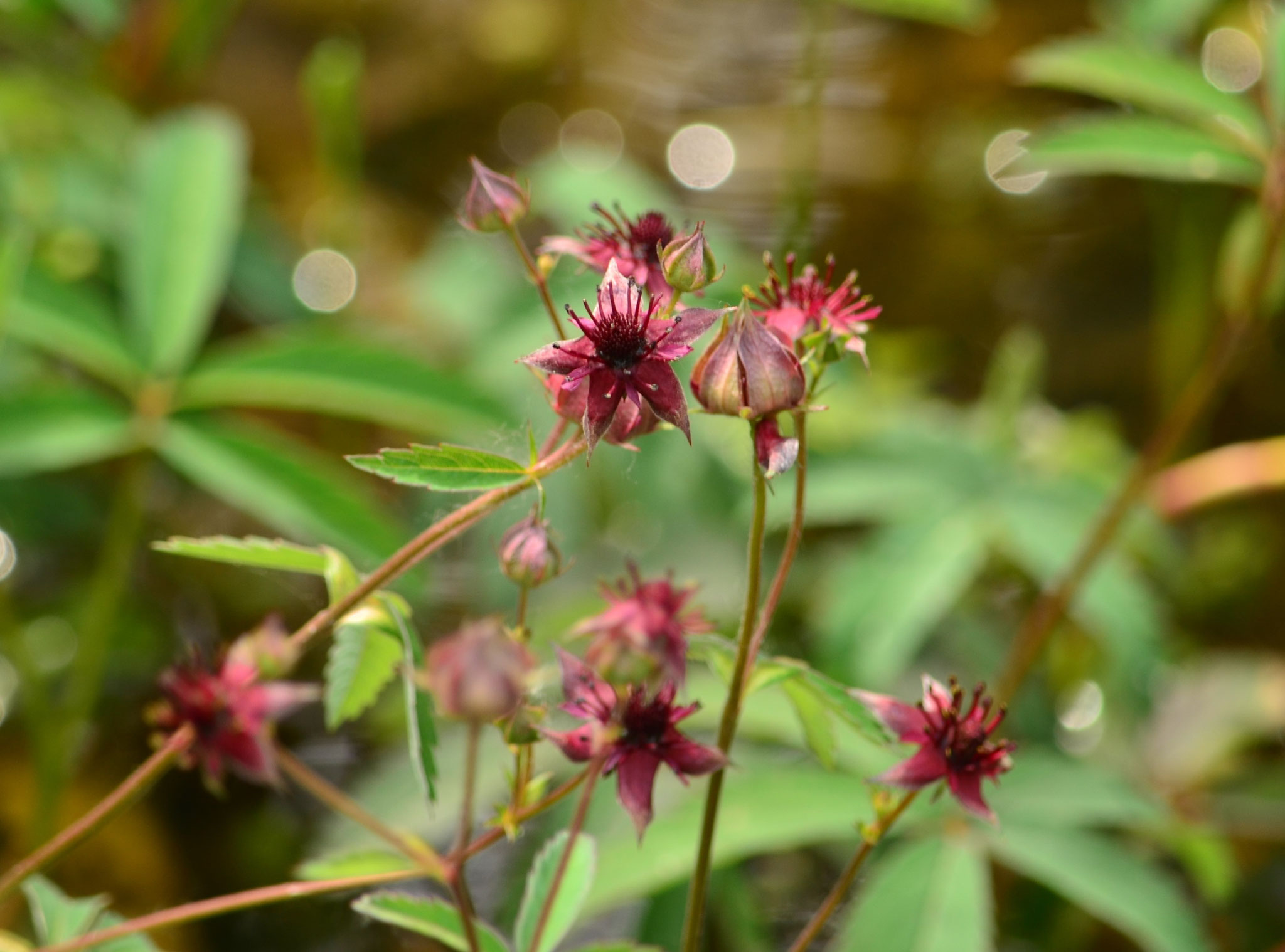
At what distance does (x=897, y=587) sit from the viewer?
4.30ft

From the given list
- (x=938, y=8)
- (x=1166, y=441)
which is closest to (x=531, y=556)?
(x=1166, y=441)

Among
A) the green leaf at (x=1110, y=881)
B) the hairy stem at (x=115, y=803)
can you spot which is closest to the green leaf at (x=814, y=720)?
the hairy stem at (x=115, y=803)

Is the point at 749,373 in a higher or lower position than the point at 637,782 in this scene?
higher

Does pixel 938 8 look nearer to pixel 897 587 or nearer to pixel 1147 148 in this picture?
pixel 1147 148

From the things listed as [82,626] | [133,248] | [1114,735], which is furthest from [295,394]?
[1114,735]

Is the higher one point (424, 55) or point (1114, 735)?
point (424, 55)

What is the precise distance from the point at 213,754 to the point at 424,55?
2.39 m

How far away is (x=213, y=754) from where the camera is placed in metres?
0.68

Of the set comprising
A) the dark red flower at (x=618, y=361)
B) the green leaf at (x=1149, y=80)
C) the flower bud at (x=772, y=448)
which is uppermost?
the green leaf at (x=1149, y=80)

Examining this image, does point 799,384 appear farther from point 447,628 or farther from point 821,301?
point 447,628

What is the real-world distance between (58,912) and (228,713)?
6.6 inches

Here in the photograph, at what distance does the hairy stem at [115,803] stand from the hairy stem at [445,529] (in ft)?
0.41

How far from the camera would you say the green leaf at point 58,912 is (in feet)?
2.29

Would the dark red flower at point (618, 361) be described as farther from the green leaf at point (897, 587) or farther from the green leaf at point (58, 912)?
the green leaf at point (897, 587)
